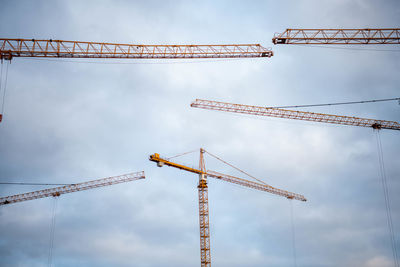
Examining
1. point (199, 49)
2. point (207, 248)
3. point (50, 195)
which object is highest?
point (199, 49)

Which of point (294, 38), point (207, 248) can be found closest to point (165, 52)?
point (294, 38)

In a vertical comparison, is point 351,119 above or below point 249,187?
above

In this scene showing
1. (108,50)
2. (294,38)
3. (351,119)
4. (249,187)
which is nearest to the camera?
(294,38)

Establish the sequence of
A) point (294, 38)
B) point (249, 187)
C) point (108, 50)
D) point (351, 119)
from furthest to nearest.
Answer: point (249, 187), point (351, 119), point (108, 50), point (294, 38)

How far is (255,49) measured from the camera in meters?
79.3

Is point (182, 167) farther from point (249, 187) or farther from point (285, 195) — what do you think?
point (285, 195)

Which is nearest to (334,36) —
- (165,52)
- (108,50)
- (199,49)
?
(199,49)

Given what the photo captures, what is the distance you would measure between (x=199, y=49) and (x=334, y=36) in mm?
24193

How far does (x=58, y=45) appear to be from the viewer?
73750 mm

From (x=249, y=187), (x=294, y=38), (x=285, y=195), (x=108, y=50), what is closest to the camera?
(x=294, y=38)

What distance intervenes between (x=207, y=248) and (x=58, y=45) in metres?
53.8

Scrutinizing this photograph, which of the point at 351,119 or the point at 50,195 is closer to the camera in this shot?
the point at 351,119

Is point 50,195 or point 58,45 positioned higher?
point 58,45

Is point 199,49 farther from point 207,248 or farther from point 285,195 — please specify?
point 285,195
